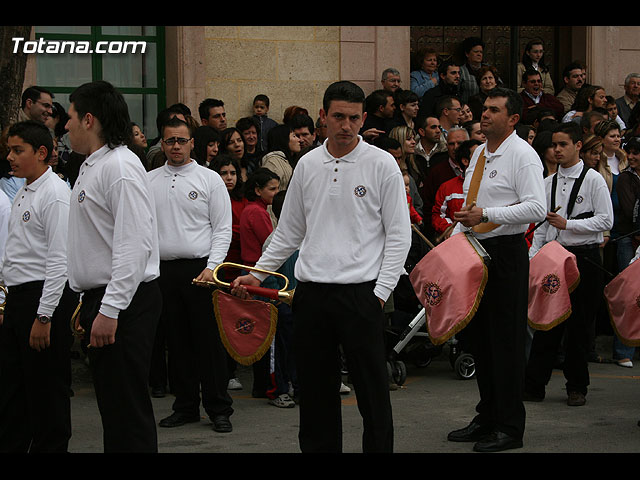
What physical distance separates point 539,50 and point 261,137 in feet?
15.9

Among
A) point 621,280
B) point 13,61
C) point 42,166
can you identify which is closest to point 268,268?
point 42,166

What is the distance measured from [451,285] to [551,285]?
5.51ft

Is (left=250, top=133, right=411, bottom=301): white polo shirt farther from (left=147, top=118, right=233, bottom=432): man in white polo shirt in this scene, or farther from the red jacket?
the red jacket

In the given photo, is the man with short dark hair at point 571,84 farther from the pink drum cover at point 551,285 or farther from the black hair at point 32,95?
the black hair at point 32,95

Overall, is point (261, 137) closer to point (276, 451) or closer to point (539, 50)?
point (539, 50)

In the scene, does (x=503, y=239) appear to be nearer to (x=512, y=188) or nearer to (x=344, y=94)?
(x=512, y=188)

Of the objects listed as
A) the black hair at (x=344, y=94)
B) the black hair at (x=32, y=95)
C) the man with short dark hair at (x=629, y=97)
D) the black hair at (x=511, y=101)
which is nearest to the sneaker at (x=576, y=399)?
the black hair at (x=511, y=101)

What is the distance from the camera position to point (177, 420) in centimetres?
778

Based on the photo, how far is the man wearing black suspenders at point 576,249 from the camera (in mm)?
8466

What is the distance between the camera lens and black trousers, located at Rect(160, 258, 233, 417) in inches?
304

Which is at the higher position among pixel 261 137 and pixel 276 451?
pixel 261 137

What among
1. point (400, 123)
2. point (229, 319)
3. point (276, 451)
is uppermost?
point (400, 123)

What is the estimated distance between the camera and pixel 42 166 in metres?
6.27

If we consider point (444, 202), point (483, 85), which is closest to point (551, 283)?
point (444, 202)
